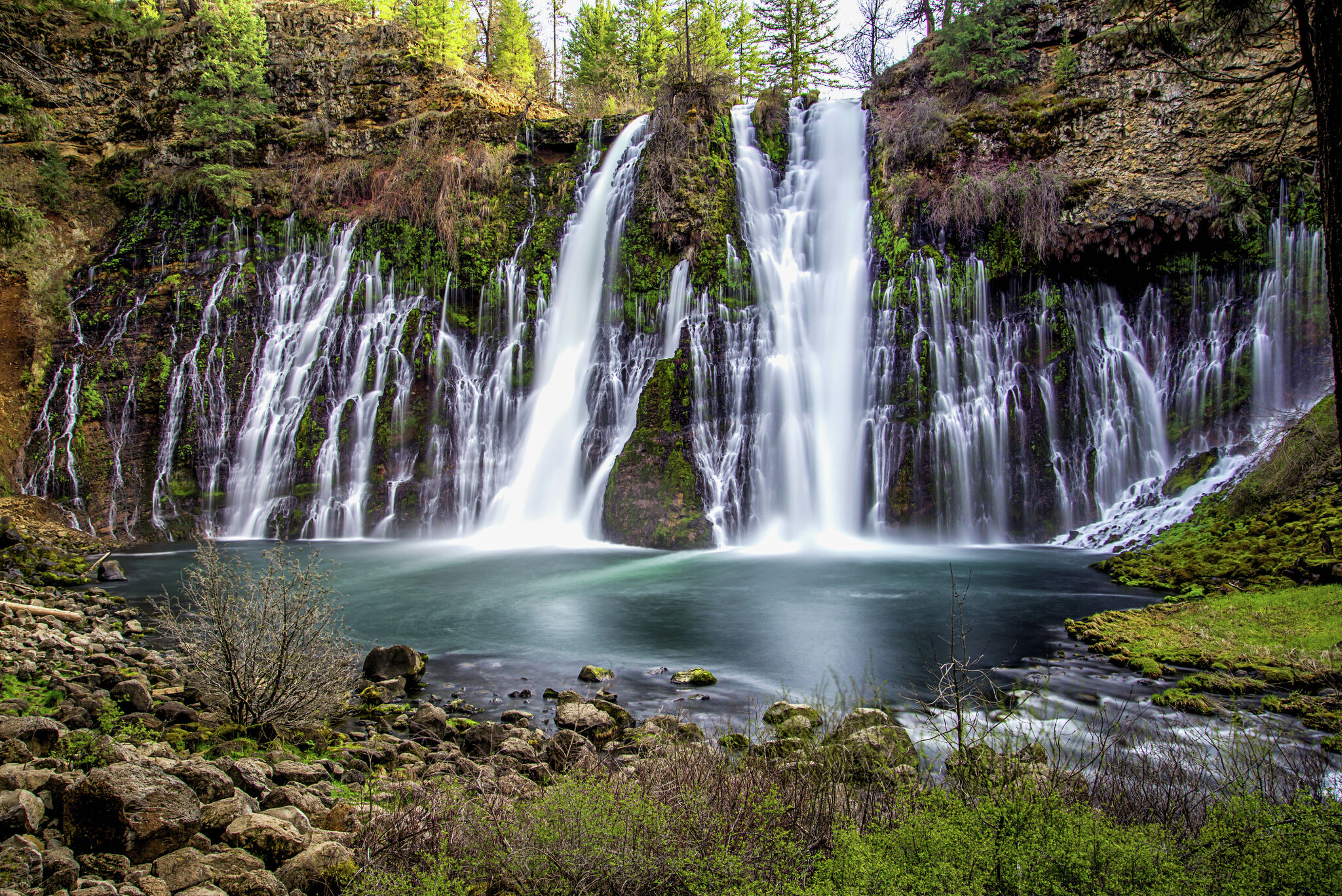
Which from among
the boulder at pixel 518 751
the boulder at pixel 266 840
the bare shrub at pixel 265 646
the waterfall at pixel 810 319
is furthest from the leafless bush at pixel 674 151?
the boulder at pixel 266 840

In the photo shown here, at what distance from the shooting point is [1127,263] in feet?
54.0

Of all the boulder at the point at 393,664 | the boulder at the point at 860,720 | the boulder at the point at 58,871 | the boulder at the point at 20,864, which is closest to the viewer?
the boulder at the point at 20,864

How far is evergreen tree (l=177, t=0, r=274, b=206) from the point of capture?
22.7 m

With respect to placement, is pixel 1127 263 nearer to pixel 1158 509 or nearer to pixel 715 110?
pixel 1158 509

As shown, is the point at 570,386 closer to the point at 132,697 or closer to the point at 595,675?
the point at 595,675

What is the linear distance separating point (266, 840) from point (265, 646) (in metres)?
2.18

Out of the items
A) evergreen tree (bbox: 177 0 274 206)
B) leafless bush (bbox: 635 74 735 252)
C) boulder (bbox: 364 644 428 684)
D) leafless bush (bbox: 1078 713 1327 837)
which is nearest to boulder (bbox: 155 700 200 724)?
boulder (bbox: 364 644 428 684)

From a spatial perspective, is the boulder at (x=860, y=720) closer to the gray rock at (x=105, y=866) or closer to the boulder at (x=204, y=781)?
the boulder at (x=204, y=781)

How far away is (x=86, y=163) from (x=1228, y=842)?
33.7 meters

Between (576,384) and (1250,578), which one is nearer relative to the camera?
(1250,578)

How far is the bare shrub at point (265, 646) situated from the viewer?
4.57 metres

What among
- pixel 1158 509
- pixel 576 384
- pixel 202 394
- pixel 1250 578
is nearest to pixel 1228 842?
pixel 1250 578

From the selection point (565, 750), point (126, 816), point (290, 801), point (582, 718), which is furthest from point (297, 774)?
point (582, 718)

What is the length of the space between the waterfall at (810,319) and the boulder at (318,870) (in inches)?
528
